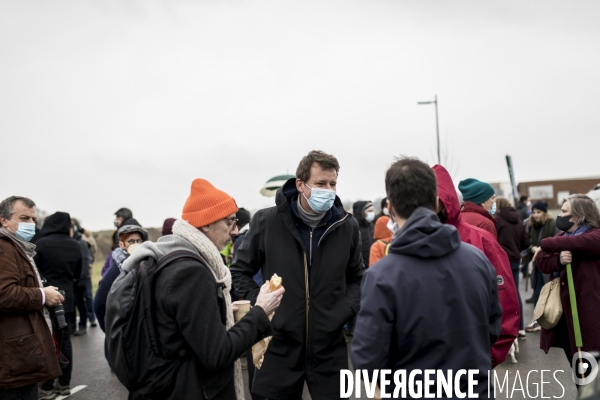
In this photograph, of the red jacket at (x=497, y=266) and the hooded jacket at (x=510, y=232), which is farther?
the hooded jacket at (x=510, y=232)

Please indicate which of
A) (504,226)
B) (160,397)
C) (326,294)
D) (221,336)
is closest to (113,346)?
(160,397)

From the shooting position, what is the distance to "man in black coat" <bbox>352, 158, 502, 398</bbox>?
2312 mm

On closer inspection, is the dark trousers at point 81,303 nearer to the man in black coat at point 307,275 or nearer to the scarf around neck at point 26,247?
the scarf around neck at point 26,247

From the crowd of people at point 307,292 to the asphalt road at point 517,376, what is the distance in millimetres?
701

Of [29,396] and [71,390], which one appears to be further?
[71,390]

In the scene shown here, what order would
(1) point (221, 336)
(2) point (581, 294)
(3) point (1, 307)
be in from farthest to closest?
(2) point (581, 294)
(3) point (1, 307)
(1) point (221, 336)

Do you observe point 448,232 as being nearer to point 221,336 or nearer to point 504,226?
point 221,336

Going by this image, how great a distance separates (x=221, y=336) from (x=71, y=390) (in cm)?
552

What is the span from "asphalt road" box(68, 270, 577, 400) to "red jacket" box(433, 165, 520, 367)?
316 centimetres

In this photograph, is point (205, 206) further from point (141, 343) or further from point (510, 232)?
point (510, 232)

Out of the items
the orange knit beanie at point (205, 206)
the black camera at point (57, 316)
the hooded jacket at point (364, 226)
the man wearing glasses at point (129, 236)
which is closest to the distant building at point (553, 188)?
the hooded jacket at point (364, 226)

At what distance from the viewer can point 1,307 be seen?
430cm

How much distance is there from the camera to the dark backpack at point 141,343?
2.58 meters

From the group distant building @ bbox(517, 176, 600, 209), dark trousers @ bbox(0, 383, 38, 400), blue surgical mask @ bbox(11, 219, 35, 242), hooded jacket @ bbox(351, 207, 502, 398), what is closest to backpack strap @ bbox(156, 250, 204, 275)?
hooded jacket @ bbox(351, 207, 502, 398)
